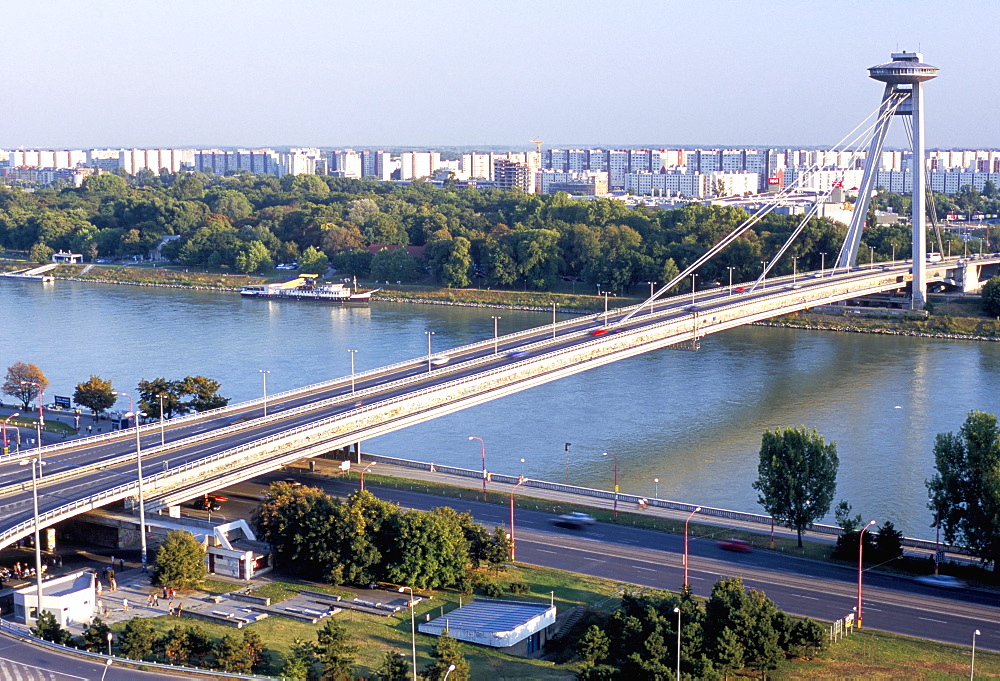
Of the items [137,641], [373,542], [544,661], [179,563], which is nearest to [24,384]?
[179,563]

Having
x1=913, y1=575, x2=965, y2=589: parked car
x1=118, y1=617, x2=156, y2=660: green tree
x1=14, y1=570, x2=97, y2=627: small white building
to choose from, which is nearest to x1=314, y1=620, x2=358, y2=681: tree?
x1=118, y1=617, x2=156, y2=660: green tree

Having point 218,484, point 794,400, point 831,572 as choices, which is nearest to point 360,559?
point 218,484

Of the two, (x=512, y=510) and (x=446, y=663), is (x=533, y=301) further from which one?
(x=446, y=663)

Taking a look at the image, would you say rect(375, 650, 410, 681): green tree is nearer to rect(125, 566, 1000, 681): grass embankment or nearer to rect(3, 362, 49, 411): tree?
rect(125, 566, 1000, 681): grass embankment

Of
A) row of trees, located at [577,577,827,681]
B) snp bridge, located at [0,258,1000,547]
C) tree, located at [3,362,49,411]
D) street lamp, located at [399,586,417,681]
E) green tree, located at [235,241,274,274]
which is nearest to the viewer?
street lamp, located at [399,586,417,681]

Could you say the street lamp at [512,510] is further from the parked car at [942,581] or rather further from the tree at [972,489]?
the tree at [972,489]

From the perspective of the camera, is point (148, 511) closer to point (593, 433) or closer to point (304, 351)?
point (593, 433)

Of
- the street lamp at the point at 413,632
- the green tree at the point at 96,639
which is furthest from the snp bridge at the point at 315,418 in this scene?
the street lamp at the point at 413,632
